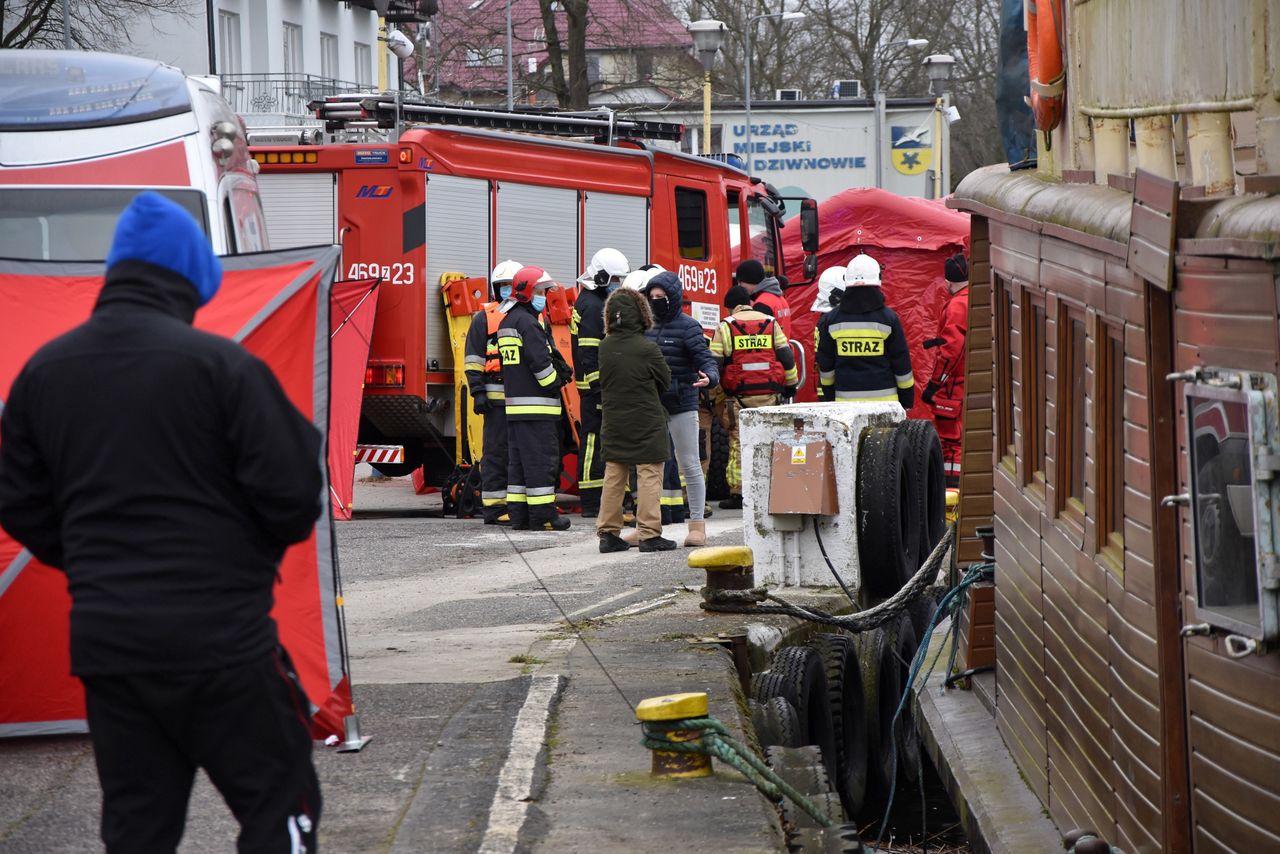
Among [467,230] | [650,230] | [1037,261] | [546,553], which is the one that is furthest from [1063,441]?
[650,230]

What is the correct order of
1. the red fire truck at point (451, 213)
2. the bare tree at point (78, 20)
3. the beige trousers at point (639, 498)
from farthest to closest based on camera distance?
1. the bare tree at point (78, 20)
2. the red fire truck at point (451, 213)
3. the beige trousers at point (639, 498)

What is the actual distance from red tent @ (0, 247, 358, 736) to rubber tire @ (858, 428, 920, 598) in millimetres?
4551

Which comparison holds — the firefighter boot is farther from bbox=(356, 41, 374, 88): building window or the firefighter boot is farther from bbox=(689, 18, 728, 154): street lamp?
bbox=(356, 41, 374, 88): building window

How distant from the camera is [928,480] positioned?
1176cm

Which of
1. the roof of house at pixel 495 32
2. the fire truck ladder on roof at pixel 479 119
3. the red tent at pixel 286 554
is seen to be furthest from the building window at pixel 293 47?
the red tent at pixel 286 554

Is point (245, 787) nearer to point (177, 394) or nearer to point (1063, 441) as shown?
point (177, 394)

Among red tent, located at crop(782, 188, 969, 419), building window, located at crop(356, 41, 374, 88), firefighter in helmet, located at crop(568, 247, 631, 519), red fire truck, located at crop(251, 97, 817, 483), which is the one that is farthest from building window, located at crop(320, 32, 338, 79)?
firefighter in helmet, located at crop(568, 247, 631, 519)

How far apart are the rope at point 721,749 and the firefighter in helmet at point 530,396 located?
775 centimetres

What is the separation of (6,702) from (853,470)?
5.14 m

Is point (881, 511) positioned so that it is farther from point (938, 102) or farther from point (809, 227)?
point (938, 102)

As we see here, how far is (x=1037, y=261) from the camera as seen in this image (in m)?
6.61

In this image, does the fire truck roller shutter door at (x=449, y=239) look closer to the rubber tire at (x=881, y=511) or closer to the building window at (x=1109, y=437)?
the rubber tire at (x=881, y=511)

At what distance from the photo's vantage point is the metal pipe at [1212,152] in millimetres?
4492

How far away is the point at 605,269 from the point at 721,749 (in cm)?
836
